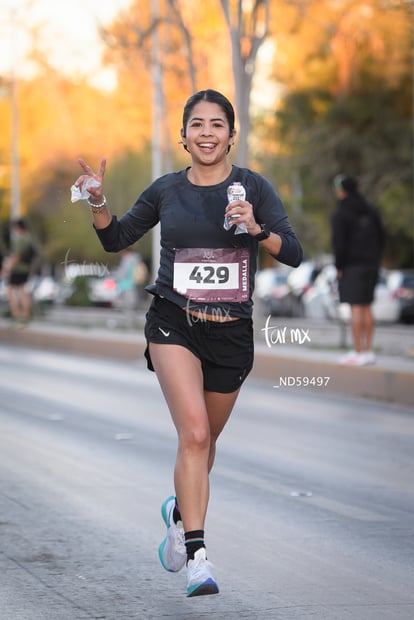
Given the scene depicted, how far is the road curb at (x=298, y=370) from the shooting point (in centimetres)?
1396

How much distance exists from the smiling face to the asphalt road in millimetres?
1706

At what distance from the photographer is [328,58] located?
49.8m

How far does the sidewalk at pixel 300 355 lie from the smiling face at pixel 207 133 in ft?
3.08

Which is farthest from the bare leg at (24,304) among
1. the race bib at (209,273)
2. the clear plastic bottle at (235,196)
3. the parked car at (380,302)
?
the clear plastic bottle at (235,196)

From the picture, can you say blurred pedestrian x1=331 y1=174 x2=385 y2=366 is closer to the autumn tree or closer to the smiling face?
the smiling face

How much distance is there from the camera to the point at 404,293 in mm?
36438

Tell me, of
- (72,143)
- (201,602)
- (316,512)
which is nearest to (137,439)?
(316,512)

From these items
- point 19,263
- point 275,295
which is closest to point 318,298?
point 275,295

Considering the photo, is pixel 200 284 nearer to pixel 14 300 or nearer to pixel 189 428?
pixel 189 428

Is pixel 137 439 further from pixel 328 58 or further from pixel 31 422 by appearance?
pixel 328 58

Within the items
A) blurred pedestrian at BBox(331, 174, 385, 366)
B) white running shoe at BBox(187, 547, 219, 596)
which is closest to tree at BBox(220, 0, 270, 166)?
blurred pedestrian at BBox(331, 174, 385, 366)

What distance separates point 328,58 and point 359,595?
45.2 metres

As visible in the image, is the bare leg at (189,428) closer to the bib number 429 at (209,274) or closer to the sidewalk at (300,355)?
the bib number 429 at (209,274)

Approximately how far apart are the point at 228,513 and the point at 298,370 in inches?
327
